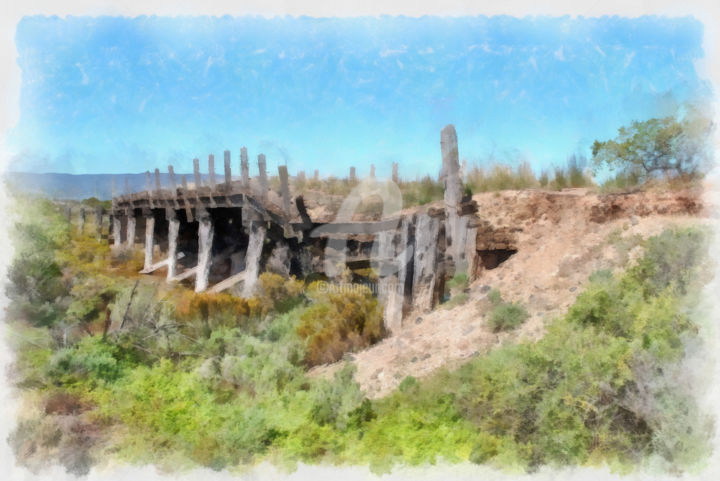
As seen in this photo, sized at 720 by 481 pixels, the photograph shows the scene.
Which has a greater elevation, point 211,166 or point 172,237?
point 211,166

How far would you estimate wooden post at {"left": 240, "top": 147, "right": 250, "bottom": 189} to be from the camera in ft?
21.9

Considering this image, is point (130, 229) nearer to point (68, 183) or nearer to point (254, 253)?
point (68, 183)

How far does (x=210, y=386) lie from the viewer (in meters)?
5.71

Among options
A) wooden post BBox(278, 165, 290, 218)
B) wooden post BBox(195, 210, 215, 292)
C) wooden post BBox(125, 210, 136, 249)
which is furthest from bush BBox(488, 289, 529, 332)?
wooden post BBox(125, 210, 136, 249)

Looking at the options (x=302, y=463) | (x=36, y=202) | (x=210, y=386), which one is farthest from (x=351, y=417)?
(x=36, y=202)

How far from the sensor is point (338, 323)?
271 inches

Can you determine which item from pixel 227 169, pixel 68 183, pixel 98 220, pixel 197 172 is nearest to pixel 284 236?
pixel 227 169

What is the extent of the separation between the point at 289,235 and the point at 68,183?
3.05 meters

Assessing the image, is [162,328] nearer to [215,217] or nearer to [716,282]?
[215,217]

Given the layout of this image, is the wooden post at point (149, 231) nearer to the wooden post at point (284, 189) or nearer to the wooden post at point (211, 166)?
the wooden post at point (211, 166)

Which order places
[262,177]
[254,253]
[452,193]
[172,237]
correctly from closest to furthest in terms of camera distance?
[262,177] < [254,253] < [452,193] < [172,237]

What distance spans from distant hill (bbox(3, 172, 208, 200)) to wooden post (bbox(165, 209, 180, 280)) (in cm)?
133

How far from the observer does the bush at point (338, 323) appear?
22.1 ft

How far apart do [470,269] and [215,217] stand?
478 cm
